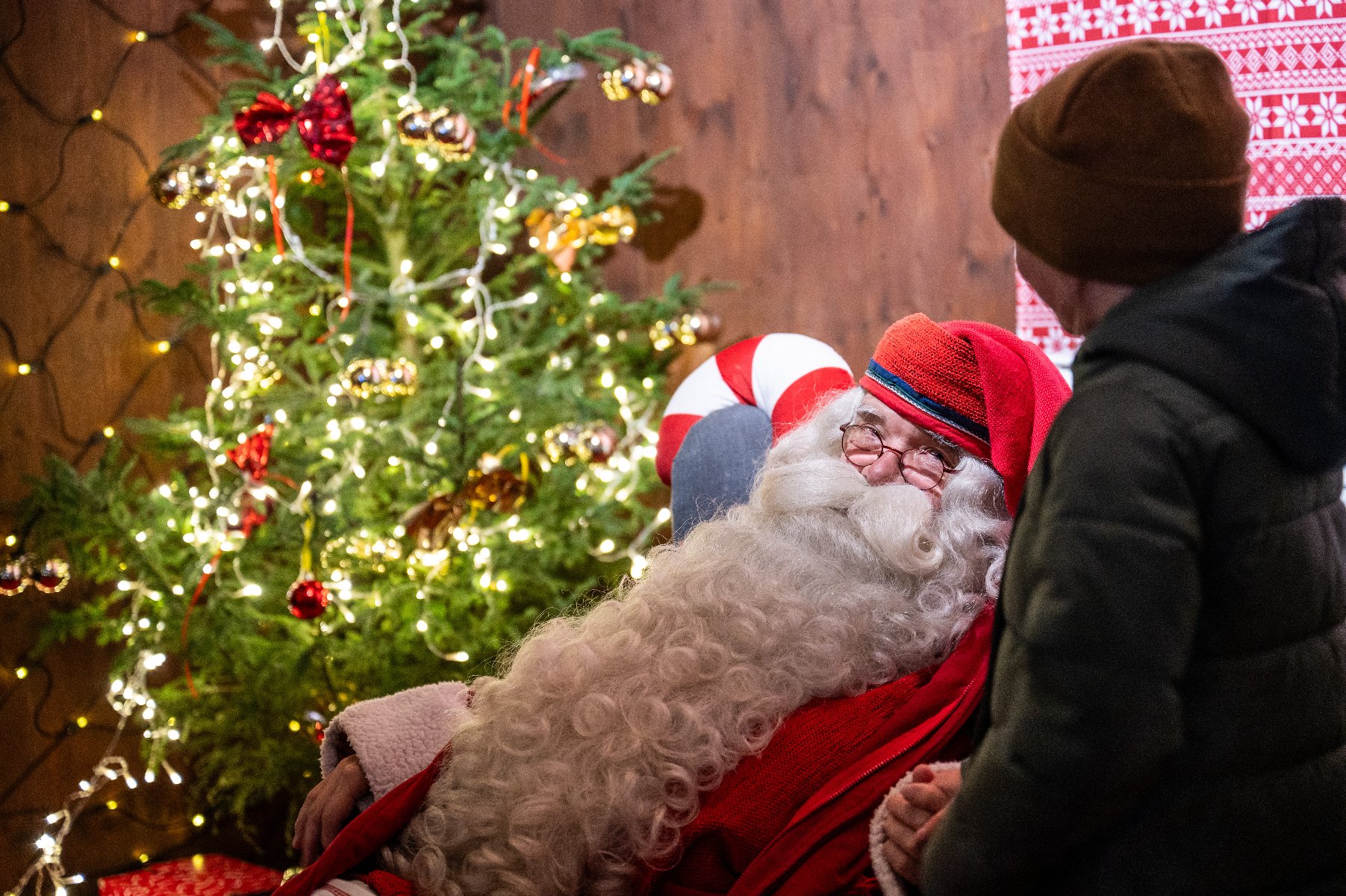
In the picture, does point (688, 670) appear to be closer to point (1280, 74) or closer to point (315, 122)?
point (315, 122)

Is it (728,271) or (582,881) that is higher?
(728,271)

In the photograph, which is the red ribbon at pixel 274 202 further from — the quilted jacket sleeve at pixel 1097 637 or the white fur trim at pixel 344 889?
the quilted jacket sleeve at pixel 1097 637

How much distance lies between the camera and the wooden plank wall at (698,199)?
3.00 metres

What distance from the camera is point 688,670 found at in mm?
1486

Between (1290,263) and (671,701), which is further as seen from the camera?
(671,701)

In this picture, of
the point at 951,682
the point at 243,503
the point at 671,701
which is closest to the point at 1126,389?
the point at 951,682

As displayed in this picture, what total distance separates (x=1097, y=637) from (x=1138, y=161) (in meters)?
0.41

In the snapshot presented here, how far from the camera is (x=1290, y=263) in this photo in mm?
948

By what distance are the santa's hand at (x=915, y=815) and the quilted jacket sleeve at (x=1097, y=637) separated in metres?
0.18

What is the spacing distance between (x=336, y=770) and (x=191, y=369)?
211 centimetres

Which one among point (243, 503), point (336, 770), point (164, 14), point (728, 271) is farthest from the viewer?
point (728, 271)

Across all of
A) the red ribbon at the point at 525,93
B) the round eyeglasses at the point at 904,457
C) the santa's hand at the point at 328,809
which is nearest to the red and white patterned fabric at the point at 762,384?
the round eyeglasses at the point at 904,457

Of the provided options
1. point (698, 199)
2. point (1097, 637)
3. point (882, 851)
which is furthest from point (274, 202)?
point (1097, 637)

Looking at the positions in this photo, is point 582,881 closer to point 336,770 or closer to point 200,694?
point 336,770
